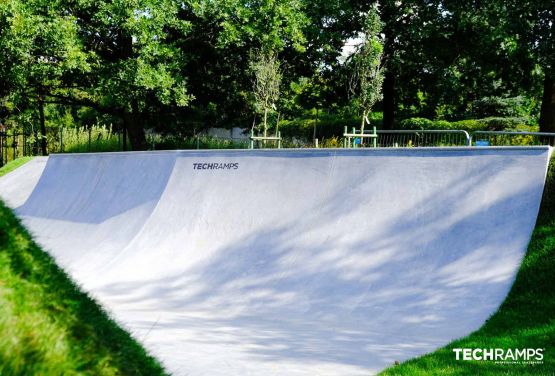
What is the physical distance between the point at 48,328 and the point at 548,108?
22.4 metres

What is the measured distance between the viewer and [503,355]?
20.7 feet

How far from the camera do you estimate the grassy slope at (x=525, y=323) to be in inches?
231

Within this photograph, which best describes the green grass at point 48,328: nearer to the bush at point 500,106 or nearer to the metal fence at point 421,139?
the metal fence at point 421,139

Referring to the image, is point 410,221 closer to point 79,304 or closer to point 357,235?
point 357,235

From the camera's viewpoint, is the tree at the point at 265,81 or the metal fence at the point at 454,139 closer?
the metal fence at the point at 454,139

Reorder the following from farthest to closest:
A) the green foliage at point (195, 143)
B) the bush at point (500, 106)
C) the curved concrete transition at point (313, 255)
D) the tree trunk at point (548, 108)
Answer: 1. the bush at point (500, 106)
2. the green foliage at point (195, 143)
3. the tree trunk at point (548, 108)
4. the curved concrete transition at point (313, 255)

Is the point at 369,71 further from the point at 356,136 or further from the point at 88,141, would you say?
the point at 88,141

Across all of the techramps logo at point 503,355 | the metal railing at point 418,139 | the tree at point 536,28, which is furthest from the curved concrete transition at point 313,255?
the tree at point 536,28

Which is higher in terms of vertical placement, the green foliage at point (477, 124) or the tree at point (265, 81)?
the tree at point (265, 81)

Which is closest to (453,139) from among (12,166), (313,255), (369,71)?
(369,71)

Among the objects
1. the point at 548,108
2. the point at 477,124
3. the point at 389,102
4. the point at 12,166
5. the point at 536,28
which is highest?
the point at 536,28

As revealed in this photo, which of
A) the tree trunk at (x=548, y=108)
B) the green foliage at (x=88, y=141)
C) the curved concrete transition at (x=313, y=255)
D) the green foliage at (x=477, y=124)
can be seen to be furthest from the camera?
the green foliage at (x=88, y=141)

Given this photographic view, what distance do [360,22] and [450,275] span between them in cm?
1790

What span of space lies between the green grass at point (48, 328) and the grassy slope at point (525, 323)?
11.4 feet
